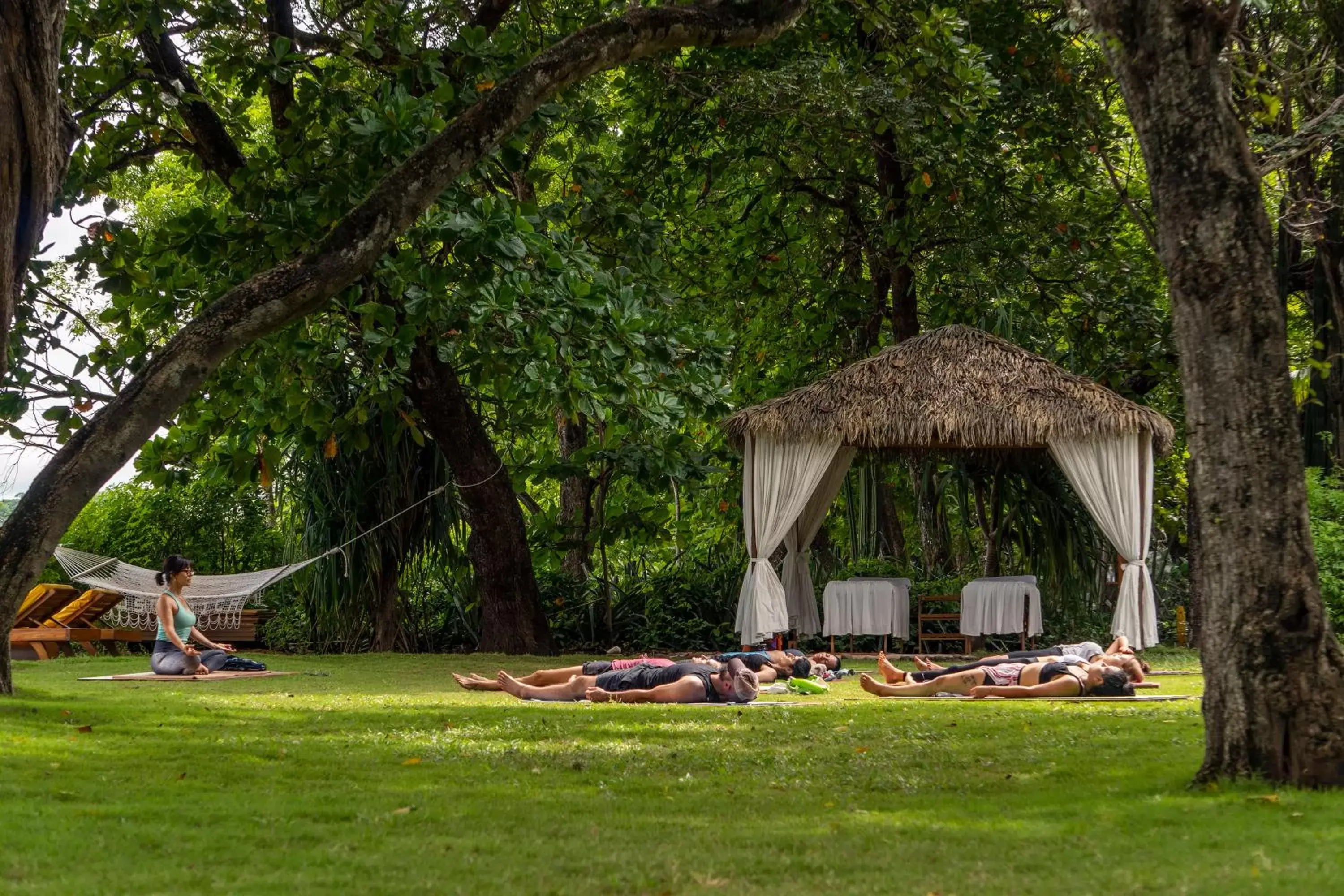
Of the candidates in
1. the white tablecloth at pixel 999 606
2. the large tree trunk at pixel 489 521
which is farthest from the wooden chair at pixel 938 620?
the large tree trunk at pixel 489 521

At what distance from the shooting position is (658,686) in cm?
737

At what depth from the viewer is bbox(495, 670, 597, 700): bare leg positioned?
24.7ft

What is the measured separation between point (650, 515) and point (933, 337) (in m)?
3.01

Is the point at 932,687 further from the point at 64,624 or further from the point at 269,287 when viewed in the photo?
the point at 64,624

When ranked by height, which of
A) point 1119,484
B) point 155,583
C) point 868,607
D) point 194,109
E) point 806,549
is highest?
point 194,109

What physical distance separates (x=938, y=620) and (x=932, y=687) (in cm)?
546

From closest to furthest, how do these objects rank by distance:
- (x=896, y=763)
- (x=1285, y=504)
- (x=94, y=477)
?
1. (x=1285, y=504)
2. (x=896, y=763)
3. (x=94, y=477)

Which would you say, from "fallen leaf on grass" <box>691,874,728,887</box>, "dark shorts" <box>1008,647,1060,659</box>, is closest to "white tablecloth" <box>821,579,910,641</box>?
"dark shorts" <box>1008,647,1060,659</box>

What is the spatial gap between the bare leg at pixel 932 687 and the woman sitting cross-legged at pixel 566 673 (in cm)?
120

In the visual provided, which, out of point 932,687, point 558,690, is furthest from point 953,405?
point 558,690

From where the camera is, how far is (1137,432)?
11602mm

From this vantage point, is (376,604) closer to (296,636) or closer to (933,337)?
(296,636)

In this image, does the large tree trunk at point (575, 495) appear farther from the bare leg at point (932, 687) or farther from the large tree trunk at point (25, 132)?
the large tree trunk at point (25, 132)

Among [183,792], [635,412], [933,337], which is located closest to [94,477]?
[183,792]
